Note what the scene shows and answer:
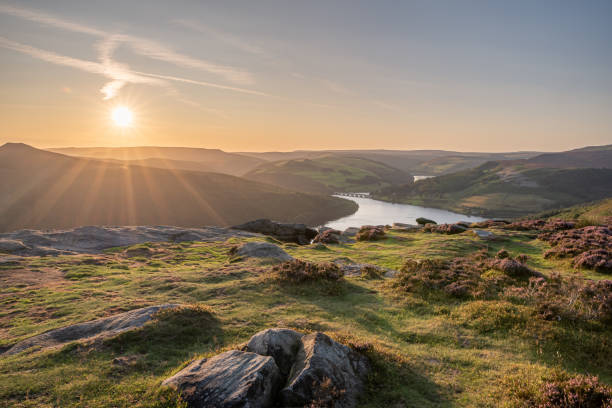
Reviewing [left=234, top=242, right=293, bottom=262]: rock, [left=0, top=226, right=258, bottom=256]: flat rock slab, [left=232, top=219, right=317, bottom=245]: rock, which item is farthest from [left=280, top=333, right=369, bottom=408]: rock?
[left=232, top=219, right=317, bottom=245]: rock

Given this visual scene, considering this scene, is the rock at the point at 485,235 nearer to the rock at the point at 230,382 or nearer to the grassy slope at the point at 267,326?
the grassy slope at the point at 267,326

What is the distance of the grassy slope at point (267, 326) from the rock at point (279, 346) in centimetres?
195

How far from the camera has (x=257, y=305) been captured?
1552 cm

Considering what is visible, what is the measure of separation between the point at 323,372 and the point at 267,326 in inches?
217

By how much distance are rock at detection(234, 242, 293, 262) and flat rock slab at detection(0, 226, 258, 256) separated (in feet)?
67.9

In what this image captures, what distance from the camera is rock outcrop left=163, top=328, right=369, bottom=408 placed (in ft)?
22.9

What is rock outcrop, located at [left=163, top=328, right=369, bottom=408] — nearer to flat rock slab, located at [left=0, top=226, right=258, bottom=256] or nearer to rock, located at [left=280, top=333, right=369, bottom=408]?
rock, located at [left=280, top=333, right=369, bottom=408]

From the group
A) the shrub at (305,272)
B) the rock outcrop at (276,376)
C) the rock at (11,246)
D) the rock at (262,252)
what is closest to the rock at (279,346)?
the rock outcrop at (276,376)

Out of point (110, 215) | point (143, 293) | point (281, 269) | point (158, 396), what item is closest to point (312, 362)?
point (158, 396)

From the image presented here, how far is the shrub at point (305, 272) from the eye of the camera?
19141mm

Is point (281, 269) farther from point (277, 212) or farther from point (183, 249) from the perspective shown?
point (277, 212)

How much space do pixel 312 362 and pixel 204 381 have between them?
281 cm

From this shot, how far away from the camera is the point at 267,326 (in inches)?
498

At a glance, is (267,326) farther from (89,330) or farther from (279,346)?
(89,330)
